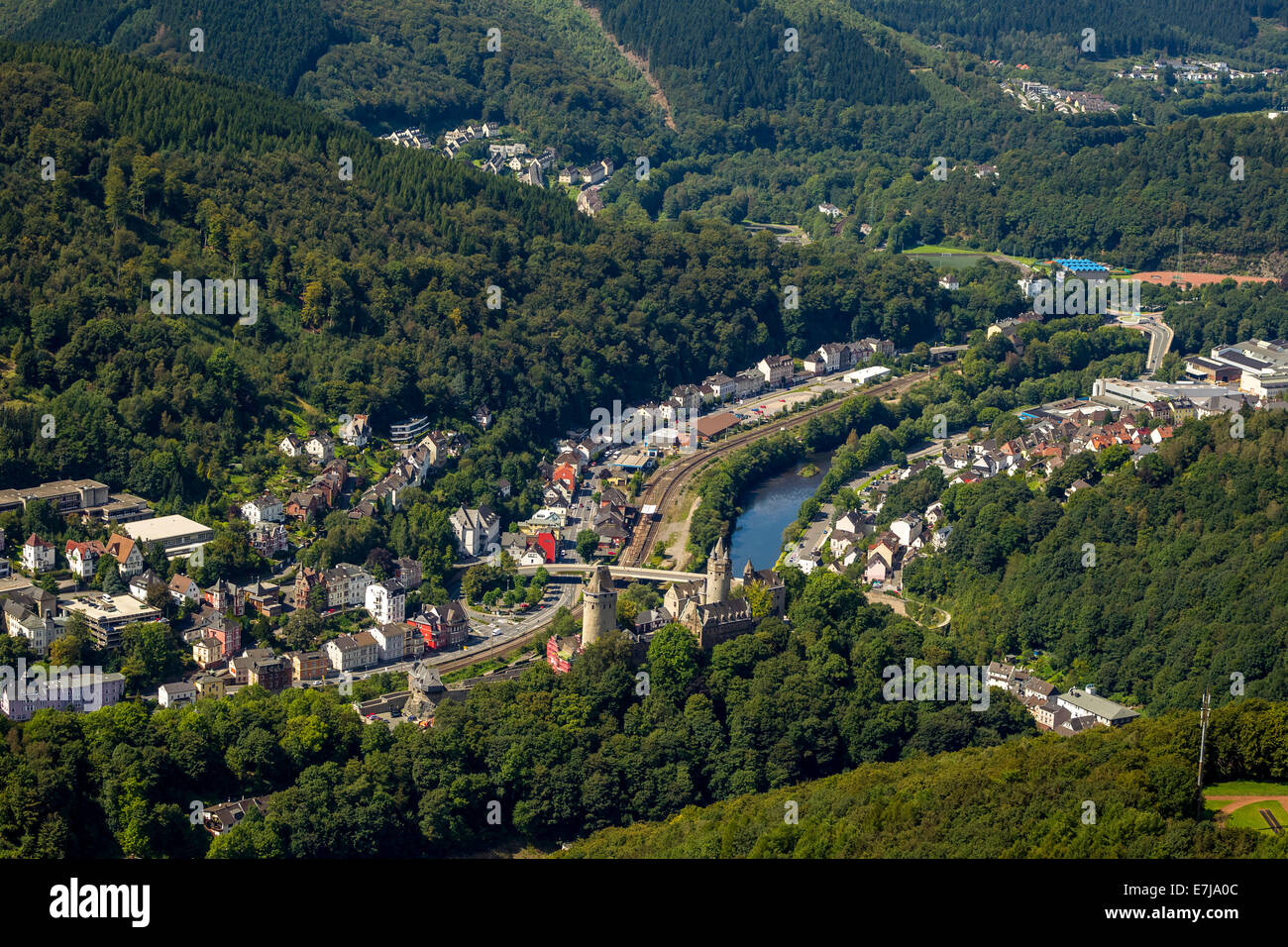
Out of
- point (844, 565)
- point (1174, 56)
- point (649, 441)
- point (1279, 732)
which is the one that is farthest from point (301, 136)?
point (1174, 56)

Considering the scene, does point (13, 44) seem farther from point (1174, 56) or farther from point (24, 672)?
point (1174, 56)

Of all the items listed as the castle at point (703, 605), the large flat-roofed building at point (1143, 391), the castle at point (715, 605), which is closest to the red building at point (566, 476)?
the castle at point (703, 605)

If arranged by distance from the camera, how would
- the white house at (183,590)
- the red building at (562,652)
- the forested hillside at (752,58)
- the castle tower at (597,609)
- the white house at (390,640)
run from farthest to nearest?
the forested hillside at (752,58) → the white house at (183,590) → the white house at (390,640) → the red building at (562,652) → the castle tower at (597,609)

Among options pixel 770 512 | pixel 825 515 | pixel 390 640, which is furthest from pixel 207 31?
pixel 390 640

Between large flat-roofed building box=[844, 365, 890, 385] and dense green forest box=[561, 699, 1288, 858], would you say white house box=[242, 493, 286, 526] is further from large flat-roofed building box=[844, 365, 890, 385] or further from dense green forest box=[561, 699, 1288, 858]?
large flat-roofed building box=[844, 365, 890, 385]

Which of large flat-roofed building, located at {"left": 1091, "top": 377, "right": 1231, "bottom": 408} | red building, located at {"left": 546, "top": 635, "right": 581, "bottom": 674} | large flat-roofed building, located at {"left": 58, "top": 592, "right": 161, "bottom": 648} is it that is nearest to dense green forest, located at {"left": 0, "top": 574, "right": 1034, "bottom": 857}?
red building, located at {"left": 546, "top": 635, "right": 581, "bottom": 674}

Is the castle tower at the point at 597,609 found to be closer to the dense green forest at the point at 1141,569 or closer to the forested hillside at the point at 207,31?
the dense green forest at the point at 1141,569
